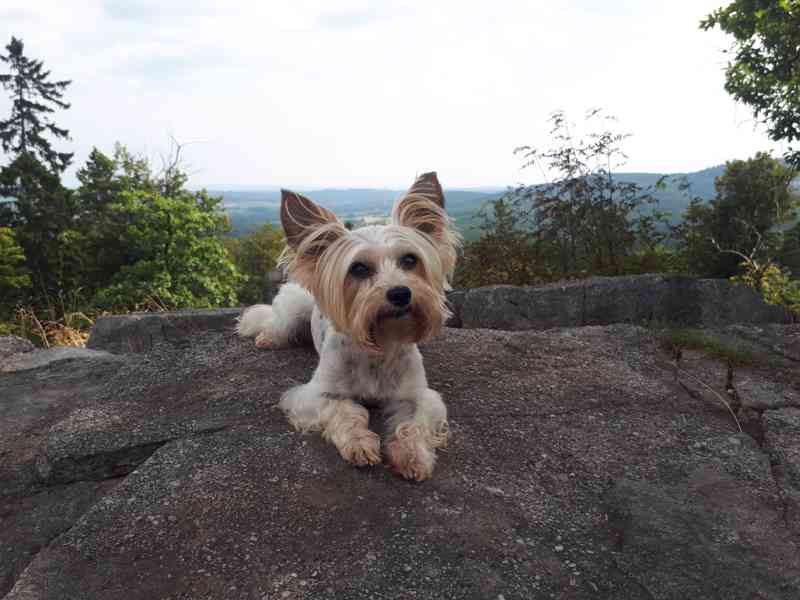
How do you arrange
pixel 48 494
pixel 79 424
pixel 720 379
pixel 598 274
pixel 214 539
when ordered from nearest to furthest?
pixel 214 539, pixel 48 494, pixel 79 424, pixel 720 379, pixel 598 274

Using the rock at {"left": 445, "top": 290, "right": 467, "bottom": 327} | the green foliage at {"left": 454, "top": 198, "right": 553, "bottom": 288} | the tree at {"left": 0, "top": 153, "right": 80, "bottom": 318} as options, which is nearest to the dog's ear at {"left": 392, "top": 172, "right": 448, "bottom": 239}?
the rock at {"left": 445, "top": 290, "right": 467, "bottom": 327}

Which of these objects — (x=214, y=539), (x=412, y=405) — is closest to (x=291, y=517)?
(x=214, y=539)

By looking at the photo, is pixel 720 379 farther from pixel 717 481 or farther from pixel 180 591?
pixel 180 591

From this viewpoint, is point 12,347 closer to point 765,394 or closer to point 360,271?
point 360,271

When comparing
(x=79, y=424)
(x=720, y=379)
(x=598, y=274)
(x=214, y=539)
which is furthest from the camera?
(x=598, y=274)

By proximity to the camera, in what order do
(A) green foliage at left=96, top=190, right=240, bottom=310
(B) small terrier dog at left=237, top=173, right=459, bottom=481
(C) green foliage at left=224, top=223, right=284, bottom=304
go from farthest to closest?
(C) green foliage at left=224, top=223, right=284, bottom=304 → (A) green foliage at left=96, top=190, right=240, bottom=310 → (B) small terrier dog at left=237, top=173, right=459, bottom=481

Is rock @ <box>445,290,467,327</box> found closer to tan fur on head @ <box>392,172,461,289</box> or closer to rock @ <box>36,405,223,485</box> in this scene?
tan fur on head @ <box>392,172,461,289</box>

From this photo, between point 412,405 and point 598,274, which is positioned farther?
point 598,274
